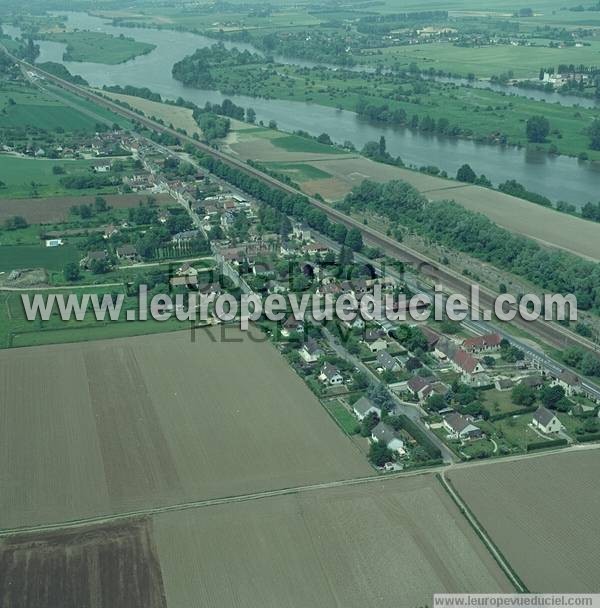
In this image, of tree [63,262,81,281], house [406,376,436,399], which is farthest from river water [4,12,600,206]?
tree [63,262,81,281]

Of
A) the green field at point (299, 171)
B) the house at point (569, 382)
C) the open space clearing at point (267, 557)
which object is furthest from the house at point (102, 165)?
the open space clearing at point (267, 557)

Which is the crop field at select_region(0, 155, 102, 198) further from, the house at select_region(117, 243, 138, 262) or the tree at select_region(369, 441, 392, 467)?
the tree at select_region(369, 441, 392, 467)

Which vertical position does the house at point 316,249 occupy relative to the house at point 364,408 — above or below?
below

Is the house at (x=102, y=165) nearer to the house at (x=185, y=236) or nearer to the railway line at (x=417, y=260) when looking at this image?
the railway line at (x=417, y=260)

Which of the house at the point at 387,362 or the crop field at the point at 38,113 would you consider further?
the crop field at the point at 38,113

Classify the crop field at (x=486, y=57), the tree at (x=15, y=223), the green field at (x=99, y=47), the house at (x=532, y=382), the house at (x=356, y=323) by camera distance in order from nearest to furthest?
the house at (x=532, y=382), the house at (x=356, y=323), the tree at (x=15, y=223), the crop field at (x=486, y=57), the green field at (x=99, y=47)
